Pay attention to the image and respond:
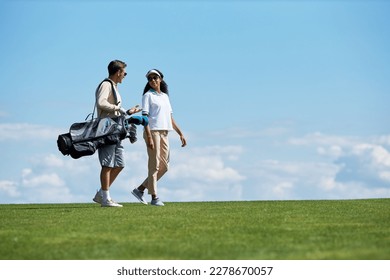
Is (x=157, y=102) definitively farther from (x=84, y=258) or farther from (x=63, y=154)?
→ (x=84, y=258)

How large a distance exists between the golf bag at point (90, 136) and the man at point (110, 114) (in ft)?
0.59

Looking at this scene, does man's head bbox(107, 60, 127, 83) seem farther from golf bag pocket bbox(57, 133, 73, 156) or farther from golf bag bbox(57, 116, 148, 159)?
golf bag pocket bbox(57, 133, 73, 156)

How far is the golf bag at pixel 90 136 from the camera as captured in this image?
1391 centimetres

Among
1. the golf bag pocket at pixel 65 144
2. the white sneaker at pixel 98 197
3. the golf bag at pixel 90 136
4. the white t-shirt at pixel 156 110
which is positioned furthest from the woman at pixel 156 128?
the golf bag pocket at pixel 65 144

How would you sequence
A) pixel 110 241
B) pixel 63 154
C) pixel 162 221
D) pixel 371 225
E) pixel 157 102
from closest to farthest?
pixel 110 241, pixel 371 225, pixel 162 221, pixel 63 154, pixel 157 102

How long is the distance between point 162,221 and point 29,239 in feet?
8.79

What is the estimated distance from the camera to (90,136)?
46.0ft

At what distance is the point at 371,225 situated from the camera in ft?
32.0

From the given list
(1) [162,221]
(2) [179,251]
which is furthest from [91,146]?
(2) [179,251]

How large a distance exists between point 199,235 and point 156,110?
680 centimetres

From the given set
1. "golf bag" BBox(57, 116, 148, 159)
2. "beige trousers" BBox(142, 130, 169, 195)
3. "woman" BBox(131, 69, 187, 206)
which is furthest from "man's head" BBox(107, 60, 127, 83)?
"beige trousers" BBox(142, 130, 169, 195)
